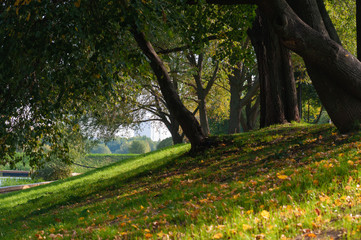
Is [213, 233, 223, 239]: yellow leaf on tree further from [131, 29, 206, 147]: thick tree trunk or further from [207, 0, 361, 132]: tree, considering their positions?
[131, 29, 206, 147]: thick tree trunk

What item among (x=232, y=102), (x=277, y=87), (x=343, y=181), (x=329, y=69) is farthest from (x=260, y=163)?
(x=232, y=102)

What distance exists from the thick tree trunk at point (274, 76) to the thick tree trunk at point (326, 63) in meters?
5.02

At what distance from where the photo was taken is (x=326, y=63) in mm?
8383

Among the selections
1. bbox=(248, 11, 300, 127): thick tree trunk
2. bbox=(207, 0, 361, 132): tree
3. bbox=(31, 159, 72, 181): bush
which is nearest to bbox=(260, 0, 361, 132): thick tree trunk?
bbox=(207, 0, 361, 132): tree

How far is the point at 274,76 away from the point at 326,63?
5792mm

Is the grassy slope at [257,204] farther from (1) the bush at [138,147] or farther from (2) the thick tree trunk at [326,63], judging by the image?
(1) the bush at [138,147]

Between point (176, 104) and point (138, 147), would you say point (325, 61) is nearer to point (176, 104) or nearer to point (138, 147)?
point (176, 104)

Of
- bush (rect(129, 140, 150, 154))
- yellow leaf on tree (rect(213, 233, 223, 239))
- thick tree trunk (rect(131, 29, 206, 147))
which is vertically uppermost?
thick tree trunk (rect(131, 29, 206, 147))

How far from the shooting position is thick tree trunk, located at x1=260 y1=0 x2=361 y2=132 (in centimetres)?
821

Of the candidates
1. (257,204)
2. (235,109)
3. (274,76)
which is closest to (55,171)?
(235,109)

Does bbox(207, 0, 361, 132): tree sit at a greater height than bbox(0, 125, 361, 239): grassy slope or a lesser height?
greater

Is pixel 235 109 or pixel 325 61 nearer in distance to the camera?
pixel 325 61

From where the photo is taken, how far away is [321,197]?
168 inches

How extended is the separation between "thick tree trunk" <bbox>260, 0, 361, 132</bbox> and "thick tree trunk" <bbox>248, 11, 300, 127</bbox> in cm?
502
